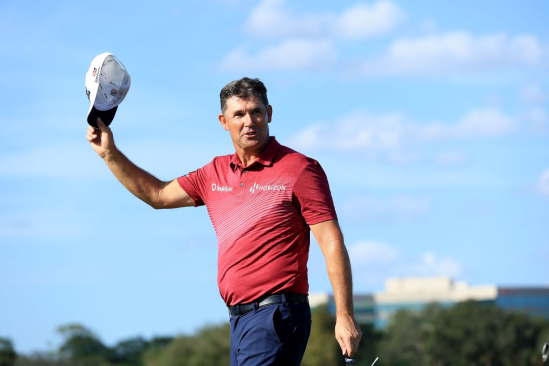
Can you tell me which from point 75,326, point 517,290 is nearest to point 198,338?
point 75,326

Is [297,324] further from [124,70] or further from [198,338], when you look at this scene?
[198,338]

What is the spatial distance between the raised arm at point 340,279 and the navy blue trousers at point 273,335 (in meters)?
0.33

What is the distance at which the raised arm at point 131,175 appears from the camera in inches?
283

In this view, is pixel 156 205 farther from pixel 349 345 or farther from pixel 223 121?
pixel 349 345

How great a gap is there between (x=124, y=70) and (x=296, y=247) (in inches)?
80.7

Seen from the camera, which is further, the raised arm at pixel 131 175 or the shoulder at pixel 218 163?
the raised arm at pixel 131 175

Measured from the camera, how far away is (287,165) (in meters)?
6.44

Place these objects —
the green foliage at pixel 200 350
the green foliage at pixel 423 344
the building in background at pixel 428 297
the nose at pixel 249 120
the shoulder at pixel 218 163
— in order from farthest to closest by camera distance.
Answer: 1. the building in background at pixel 428 297
2. the green foliage at pixel 200 350
3. the green foliage at pixel 423 344
4. the shoulder at pixel 218 163
5. the nose at pixel 249 120

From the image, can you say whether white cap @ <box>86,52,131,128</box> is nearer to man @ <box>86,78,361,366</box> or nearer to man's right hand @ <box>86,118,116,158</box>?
man's right hand @ <box>86,118,116,158</box>

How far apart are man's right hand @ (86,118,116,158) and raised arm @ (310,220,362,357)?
6.10ft

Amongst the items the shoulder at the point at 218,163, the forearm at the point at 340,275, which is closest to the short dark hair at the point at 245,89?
the shoulder at the point at 218,163

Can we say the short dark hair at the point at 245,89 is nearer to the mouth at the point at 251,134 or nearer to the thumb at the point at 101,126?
the mouth at the point at 251,134

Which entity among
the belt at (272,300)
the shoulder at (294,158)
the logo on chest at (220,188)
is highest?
the shoulder at (294,158)

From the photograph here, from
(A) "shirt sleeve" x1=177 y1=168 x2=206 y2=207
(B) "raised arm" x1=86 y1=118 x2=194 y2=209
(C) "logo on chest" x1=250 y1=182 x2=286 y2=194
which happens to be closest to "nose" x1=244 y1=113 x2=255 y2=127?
(C) "logo on chest" x1=250 y1=182 x2=286 y2=194
